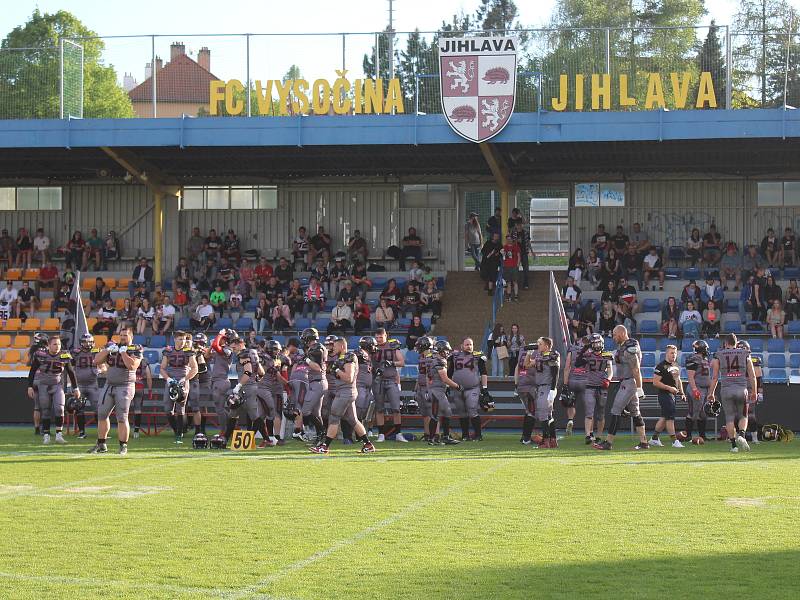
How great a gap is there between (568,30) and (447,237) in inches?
291

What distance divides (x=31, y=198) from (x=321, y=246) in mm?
9193

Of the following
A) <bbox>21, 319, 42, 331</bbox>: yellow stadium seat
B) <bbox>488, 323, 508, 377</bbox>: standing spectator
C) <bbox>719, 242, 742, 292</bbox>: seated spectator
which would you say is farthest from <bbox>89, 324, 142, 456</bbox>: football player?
<bbox>719, 242, 742, 292</bbox>: seated spectator

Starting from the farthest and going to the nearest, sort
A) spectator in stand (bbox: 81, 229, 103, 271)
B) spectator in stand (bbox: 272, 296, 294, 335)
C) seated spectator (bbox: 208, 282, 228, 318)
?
spectator in stand (bbox: 81, 229, 103, 271), seated spectator (bbox: 208, 282, 228, 318), spectator in stand (bbox: 272, 296, 294, 335)

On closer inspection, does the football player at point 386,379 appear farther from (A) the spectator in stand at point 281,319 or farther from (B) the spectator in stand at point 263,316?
(B) the spectator in stand at point 263,316

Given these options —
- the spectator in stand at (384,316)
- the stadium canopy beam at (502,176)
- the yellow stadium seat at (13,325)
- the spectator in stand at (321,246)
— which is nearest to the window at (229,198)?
the spectator in stand at (321,246)

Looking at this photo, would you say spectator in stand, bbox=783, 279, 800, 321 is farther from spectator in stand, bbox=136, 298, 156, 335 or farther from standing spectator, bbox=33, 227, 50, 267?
standing spectator, bbox=33, 227, 50, 267

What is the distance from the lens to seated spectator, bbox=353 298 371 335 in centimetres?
2794

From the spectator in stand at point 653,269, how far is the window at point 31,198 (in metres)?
16.8

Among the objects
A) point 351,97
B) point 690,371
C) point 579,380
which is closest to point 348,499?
point 579,380

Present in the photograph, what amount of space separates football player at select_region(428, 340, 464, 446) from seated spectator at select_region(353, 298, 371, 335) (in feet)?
28.6

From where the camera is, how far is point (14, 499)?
11.8m

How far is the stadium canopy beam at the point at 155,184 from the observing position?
99.5ft

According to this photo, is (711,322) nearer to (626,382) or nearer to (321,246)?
(626,382)

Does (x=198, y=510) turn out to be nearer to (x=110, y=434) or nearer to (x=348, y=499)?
(x=348, y=499)
